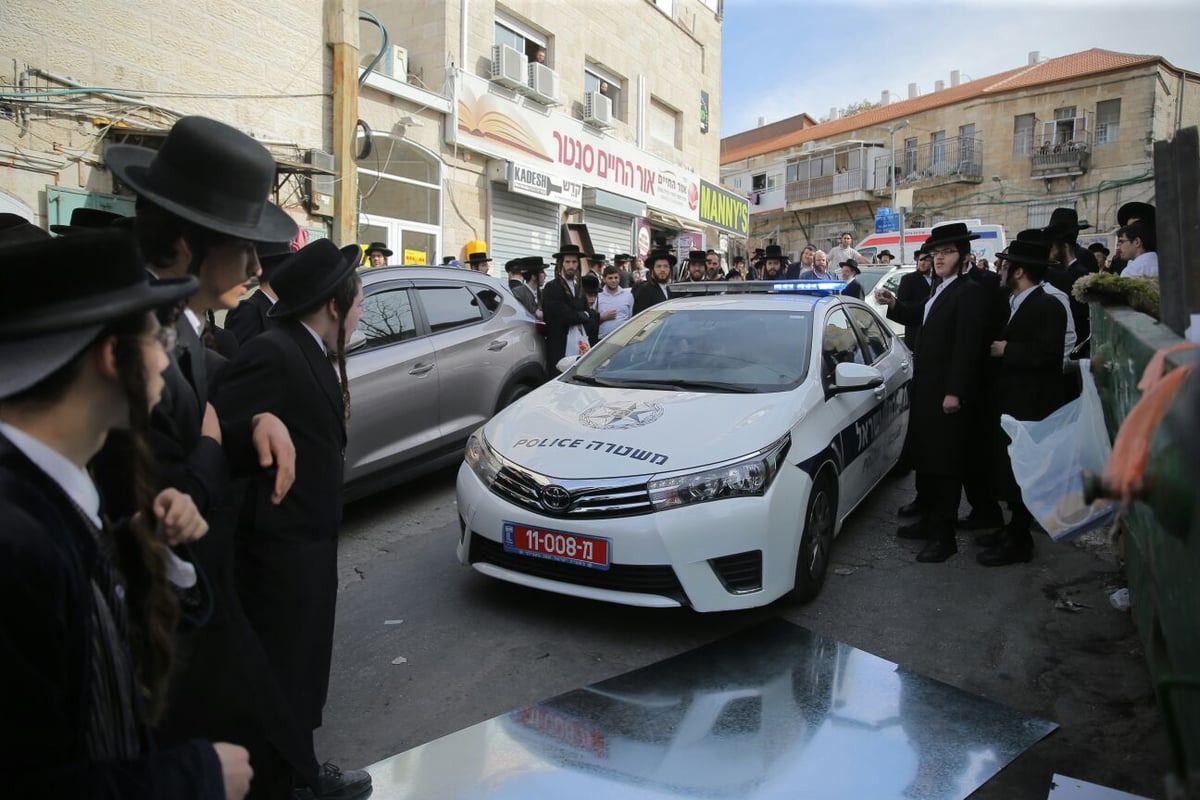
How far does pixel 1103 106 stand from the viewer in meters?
36.0

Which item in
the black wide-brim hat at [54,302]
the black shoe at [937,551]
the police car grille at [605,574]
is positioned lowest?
the black shoe at [937,551]

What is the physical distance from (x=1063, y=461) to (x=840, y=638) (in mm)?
1262

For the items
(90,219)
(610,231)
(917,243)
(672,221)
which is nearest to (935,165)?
(917,243)

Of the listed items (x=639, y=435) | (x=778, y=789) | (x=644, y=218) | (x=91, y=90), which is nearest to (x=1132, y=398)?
(x=778, y=789)

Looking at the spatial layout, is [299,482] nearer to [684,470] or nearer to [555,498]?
[555,498]

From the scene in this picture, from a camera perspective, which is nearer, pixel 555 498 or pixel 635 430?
pixel 555 498

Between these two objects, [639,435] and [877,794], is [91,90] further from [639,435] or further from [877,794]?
[877,794]

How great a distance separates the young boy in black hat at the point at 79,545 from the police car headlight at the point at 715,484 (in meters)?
2.37

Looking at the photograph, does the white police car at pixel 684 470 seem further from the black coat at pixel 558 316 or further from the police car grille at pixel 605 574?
the black coat at pixel 558 316

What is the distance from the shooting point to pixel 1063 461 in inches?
118

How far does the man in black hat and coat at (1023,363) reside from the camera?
441 cm

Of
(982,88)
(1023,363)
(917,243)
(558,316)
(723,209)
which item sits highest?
(982,88)

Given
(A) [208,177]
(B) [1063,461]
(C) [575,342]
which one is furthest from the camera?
(C) [575,342]

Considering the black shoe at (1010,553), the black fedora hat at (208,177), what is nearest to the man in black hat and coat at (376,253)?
the black shoe at (1010,553)
